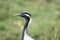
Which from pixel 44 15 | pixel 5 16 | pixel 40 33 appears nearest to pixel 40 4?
pixel 44 15

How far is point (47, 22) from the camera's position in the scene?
12383mm

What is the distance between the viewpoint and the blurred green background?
10984 millimetres

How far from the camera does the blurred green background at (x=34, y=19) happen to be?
1098 cm

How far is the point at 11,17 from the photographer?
13.3 meters

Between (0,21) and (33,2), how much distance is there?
15.1 feet

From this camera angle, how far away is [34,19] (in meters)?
13.7

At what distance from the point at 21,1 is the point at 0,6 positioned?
4.50 ft

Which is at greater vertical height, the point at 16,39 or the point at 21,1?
the point at 21,1

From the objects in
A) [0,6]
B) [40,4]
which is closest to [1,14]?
[0,6]

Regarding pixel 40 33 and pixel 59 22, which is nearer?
pixel 40 33

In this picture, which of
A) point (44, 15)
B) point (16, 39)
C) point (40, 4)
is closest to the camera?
point (16, 39)

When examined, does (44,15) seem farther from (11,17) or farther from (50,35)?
(50,35)

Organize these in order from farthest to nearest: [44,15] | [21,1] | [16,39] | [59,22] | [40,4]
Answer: [40,4] → [21,1] → [44,15] → [59,22] → [16,39]

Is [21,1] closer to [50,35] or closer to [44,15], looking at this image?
[44,15]
